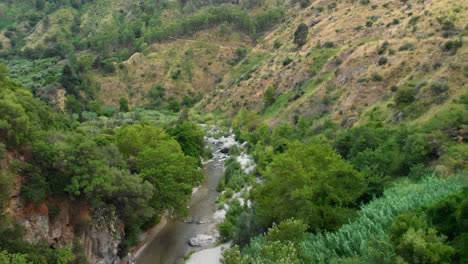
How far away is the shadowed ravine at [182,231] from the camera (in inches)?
1856

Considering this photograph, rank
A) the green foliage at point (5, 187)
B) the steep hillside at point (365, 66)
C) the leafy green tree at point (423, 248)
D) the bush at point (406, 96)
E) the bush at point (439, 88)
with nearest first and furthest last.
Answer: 1. the leafy green tree at point (423, 248)
2. the green foliage at point (5, 187)
3. the bush at point (439, 88)
4. the bush at point (406, 96)
5. the steep hillside at point (365, 66)

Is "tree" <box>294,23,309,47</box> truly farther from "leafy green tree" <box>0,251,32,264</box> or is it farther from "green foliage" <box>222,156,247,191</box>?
"leafy green tree" <box>0,251,32,264</box>

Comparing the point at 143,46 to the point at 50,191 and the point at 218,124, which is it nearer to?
the point at 218,124

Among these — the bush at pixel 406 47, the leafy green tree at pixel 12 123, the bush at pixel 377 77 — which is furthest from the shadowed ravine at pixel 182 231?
the bush at pixel 406 47

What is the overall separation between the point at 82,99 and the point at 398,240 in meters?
100

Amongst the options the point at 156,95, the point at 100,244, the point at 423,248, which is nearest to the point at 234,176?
the point at 100,244

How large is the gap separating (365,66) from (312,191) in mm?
43336

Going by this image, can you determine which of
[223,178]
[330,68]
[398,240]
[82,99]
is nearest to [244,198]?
[223,178]

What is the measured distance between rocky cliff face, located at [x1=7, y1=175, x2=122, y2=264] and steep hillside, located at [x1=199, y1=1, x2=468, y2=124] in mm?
36011

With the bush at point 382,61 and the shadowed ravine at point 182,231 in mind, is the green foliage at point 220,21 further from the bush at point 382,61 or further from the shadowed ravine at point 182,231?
the shadowed ravine at point 182,231

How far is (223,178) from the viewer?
68.2 metres

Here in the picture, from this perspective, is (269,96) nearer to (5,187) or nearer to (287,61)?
(287,61)

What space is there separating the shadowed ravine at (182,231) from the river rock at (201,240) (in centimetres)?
53

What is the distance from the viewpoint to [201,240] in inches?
1960
